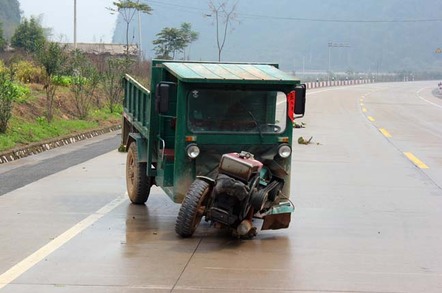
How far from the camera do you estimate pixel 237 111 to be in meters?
8.77

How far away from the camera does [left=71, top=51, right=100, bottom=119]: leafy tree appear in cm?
2407

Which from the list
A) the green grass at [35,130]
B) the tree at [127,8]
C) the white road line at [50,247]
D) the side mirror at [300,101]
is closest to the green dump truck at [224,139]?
the side mirror at [300,101]

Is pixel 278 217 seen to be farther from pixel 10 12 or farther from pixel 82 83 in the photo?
pixel 10 12

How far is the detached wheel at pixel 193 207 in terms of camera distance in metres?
7.98

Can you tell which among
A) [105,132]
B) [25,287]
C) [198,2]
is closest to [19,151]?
[105,132]

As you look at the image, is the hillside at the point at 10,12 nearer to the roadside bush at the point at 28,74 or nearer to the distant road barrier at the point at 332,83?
the distant road barrier at the point at 332,83

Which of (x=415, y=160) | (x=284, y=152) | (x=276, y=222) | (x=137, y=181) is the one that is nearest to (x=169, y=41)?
(x=415, y=160)

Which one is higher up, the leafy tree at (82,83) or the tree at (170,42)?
the tree at (170,42)

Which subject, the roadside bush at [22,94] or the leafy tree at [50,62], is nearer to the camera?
the roadside bush at [22,94]

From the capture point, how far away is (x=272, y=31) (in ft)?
528

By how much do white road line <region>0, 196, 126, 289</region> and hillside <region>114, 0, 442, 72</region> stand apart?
12725cm

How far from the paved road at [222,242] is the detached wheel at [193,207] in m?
0.17

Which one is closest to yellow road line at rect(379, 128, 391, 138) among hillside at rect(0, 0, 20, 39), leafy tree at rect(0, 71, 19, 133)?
leafy tree at rect(0, 71, 19, 133)

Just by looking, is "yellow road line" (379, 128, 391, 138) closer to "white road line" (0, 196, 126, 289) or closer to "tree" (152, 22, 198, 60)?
"white road line" (0, 196, 126, 289)
